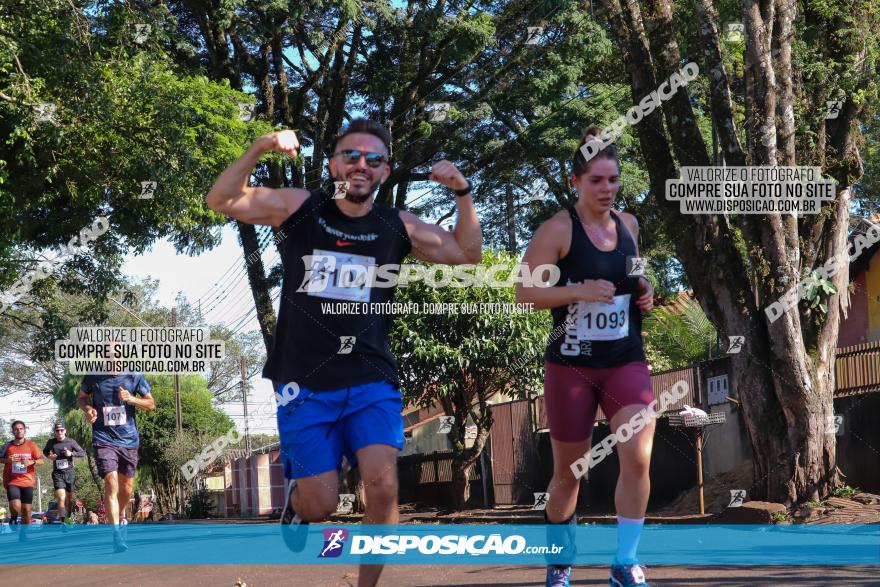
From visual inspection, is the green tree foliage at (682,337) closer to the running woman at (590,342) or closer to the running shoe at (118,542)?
the running shoe at (118,542)

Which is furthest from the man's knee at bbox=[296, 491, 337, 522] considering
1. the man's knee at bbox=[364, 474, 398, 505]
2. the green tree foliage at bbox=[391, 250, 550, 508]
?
the green tree foliage at bbox=[391, 250, 550, 508]

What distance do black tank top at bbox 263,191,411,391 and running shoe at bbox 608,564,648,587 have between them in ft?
4.29

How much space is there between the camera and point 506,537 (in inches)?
246

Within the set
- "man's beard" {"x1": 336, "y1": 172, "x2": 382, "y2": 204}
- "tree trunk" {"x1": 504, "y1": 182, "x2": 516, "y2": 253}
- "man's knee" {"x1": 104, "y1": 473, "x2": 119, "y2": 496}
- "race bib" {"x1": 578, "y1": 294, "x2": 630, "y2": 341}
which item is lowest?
"man's knee" {"x1": 104, "y1": 473, "x2": 119, "y2": 496}

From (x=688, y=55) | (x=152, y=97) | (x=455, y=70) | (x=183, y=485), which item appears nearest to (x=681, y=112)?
(x=688, y=55)

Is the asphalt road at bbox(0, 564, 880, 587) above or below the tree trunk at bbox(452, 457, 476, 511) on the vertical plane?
above

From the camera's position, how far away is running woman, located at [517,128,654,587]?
5.16m

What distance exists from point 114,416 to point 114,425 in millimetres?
92

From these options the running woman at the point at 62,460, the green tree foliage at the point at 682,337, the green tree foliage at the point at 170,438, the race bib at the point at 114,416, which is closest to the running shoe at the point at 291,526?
the race bib at the point at 114,416

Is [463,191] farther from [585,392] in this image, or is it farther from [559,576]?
[559,576]

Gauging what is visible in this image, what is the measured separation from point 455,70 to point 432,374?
820 cm

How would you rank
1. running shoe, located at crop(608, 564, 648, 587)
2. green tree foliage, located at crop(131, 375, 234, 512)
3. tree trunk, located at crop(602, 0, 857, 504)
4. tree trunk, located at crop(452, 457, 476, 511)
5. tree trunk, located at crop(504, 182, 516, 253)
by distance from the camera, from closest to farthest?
running shoe, located at crop(608, 564, 648, 587)
tree trunk, located at crop(602, 0, 857, 504)
tree trunk, located at crop(452, 457, 476, 511)
tree trunk, located at crop(504, 182, 516, 253)
green tree foliage, located at crop(131, 375, 234, 512)

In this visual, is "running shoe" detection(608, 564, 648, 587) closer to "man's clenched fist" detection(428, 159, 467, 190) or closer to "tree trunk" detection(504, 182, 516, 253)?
"man's clenched fist" detection(428, 159, 467, 190)

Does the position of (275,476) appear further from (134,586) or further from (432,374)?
(134,586)
